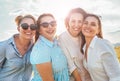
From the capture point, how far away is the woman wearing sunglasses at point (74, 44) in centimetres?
703

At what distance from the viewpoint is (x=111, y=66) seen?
256 inches

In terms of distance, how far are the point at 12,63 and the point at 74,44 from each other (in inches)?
61.9

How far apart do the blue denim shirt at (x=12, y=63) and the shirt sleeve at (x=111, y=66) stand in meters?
2.03

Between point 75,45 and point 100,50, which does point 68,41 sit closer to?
point 75,45

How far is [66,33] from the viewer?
23.7 feet

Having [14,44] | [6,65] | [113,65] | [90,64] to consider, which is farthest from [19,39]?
[113,65]

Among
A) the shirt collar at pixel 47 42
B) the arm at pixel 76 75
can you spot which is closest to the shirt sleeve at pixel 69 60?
the arm at pixel 76 75

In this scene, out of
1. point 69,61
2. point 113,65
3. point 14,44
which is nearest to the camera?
point 113,65

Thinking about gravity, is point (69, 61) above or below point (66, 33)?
below

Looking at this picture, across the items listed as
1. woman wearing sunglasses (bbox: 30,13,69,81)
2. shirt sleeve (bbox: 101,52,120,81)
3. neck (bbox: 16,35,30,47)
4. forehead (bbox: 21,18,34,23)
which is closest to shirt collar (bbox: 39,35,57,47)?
woman wearing sunglasses (bbox: 30,13,69,81)

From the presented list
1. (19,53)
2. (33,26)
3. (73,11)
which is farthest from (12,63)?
(73,11)

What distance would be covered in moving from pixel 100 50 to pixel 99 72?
48 cm

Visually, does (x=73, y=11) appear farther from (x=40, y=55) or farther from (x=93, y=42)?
(x=40, y=55)

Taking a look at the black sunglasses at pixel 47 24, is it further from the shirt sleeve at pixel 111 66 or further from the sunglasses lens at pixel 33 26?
the shirt sleeve at pixel 111 66
